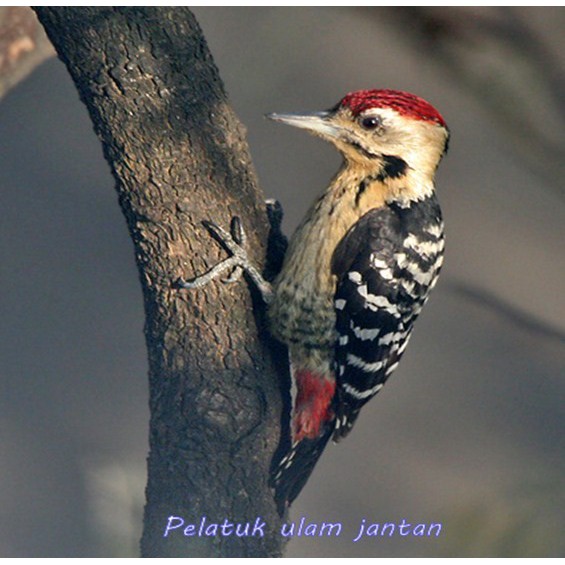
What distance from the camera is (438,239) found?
191cm

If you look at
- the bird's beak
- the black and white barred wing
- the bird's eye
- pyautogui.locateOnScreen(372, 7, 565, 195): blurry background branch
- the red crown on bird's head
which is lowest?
the black and white barred wing

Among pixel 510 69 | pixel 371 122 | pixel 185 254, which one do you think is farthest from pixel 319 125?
pixel 510 69

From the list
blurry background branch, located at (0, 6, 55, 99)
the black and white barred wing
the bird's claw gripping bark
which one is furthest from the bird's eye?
blurry background branch, located at (0, 6, 55, 99)

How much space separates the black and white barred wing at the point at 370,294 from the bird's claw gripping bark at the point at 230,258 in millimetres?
218

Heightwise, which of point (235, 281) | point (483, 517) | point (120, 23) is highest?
point (120, 23)

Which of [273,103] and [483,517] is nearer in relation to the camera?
[483,517]

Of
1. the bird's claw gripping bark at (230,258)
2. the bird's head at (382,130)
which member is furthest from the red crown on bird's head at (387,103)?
the bird's claw gripping bark at (230,258)

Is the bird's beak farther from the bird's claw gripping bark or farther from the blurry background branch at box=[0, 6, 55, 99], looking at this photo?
the blurry background branch at box=[0, 6, 55, 99]

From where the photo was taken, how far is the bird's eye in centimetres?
180

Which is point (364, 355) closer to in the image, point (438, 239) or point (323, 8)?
point (438, 239)

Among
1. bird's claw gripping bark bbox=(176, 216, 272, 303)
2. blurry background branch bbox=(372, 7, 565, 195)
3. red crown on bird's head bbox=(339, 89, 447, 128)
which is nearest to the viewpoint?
blurry background branch bbox=(372, 7, 565, 195)

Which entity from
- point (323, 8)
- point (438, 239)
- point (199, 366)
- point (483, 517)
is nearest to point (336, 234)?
point (438, 239)

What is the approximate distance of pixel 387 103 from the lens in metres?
1.79

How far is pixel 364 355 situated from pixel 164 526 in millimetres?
555
